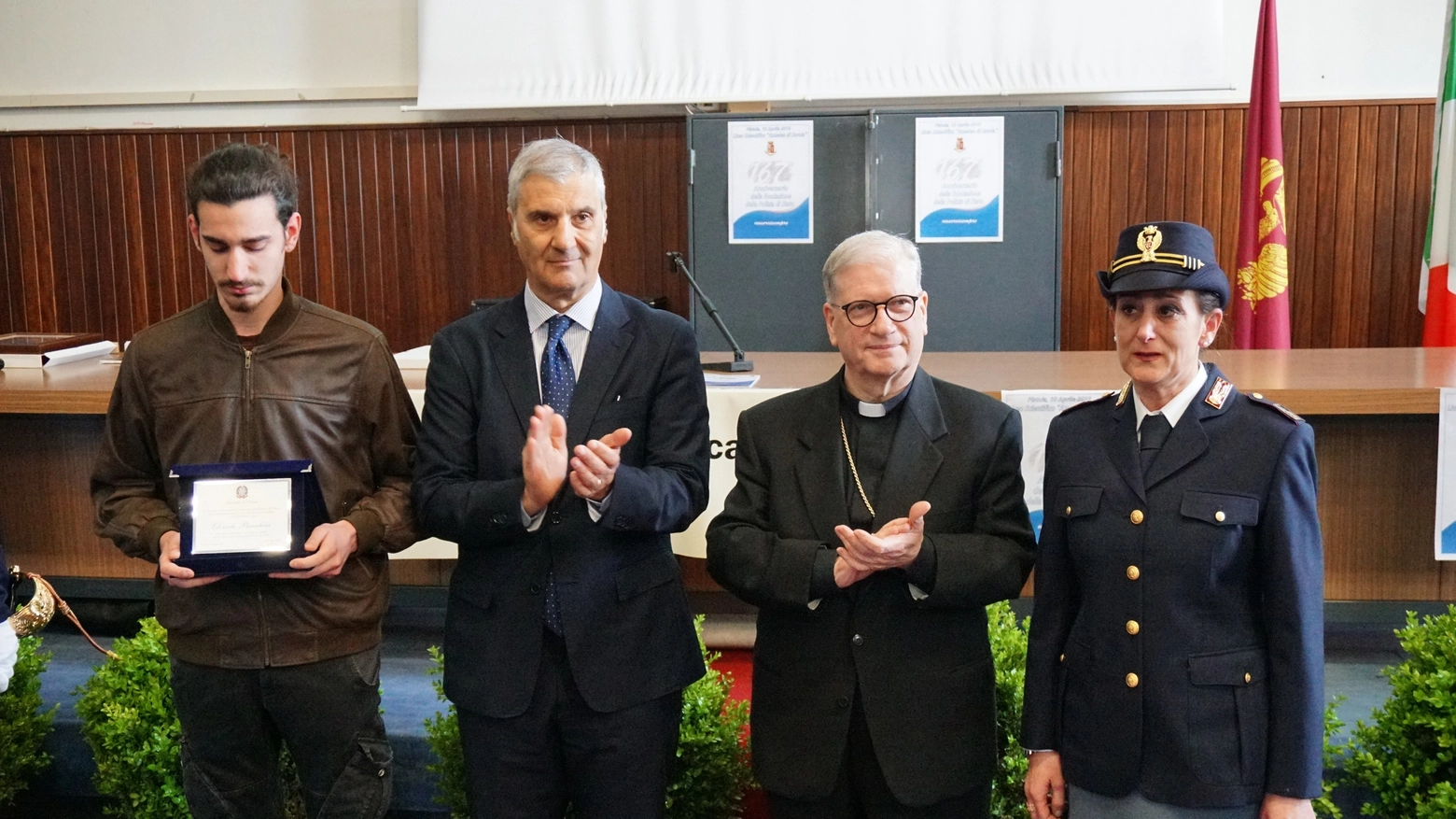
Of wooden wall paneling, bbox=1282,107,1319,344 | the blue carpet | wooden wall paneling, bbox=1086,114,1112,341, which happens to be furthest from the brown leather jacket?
wooden wall paneling, bbox=1282,107,1319,344

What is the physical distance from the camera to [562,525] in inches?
69.2

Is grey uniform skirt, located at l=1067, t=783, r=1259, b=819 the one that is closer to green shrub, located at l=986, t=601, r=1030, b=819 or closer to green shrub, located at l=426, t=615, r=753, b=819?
green shrub, located at l=986, t=601, r=1030, b=819

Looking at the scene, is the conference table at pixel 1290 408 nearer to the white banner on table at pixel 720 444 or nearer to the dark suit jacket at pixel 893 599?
the white banner on table at pixel 720 444

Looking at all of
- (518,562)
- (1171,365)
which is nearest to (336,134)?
(518,562)

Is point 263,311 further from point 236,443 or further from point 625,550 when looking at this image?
point 625,550

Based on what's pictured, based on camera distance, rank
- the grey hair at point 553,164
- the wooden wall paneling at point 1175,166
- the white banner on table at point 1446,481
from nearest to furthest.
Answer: the grey hair at point 553,164
the white banner on table at point 1446,481
the wooden wall paneling at point 1175,166

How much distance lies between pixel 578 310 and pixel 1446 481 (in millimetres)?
2156

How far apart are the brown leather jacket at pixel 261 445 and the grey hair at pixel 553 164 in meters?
0.42

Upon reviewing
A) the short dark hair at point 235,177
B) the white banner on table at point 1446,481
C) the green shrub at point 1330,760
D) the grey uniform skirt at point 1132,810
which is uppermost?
the short dark hair at point 235,177

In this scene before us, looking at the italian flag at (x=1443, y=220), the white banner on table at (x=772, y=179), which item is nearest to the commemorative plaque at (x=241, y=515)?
the white banner on table at (x=772, y=179)

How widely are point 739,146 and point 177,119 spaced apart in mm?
3170

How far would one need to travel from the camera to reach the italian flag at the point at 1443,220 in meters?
4.78

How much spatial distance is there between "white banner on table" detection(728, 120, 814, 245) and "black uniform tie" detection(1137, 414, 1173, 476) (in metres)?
3.87

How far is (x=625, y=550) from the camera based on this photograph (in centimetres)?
179
